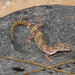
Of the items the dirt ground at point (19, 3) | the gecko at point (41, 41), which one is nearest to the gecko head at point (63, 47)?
the gecko at point (41, 41)

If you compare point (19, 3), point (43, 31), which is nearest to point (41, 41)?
point (43, 31)

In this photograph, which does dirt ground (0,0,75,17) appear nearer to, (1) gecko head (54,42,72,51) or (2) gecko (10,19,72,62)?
(2) gecko (10,19,72,62)

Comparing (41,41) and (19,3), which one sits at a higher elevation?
(19,3)

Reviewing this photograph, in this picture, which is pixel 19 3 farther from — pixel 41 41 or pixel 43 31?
pixel 41 41

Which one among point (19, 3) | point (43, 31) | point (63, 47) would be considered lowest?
point (63, 47)

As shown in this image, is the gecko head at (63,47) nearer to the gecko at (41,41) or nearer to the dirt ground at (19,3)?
the gecko at (41,41)

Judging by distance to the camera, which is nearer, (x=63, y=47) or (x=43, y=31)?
(x=63, y=47)

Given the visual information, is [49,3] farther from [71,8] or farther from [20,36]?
[20,36]
